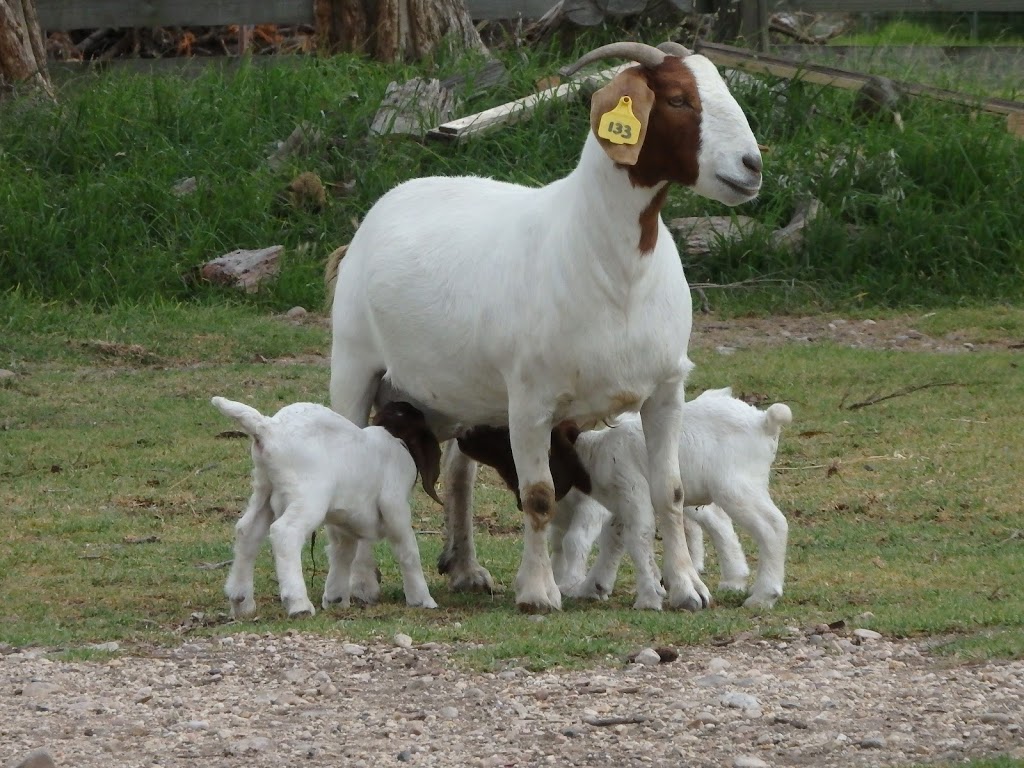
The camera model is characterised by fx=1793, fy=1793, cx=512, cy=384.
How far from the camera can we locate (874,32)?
22703mm

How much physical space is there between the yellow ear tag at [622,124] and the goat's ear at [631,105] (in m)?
0.01

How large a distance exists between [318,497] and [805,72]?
28.3ft

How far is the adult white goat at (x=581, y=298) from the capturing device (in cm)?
596

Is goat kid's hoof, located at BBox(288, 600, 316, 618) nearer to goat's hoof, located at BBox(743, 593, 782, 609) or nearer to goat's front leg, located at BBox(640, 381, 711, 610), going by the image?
goat's front leg, located at BBox(640, 381, 711, 610)

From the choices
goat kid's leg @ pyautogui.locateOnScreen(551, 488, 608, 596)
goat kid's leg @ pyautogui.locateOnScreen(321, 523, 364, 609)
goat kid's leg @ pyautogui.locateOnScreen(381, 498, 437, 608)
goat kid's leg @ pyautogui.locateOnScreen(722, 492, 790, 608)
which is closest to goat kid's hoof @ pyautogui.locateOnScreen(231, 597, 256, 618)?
goat kid's leg @ pyautogui.locateOnScreen(321, 523, 364, 609)

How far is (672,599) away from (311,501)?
132 cm

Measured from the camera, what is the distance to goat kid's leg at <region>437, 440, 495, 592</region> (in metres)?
6.97

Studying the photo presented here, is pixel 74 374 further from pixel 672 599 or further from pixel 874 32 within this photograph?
pixel 874 32

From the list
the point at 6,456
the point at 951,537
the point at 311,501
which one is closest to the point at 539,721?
the point at 311,501

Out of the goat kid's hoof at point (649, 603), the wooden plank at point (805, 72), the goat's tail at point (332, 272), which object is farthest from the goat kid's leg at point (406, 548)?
the wooden plank at point (805, 72)

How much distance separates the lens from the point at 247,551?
6234mm

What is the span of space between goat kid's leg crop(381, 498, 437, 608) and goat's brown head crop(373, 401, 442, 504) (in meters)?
0.37

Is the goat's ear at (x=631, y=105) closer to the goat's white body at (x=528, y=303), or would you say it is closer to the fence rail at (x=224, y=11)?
the goat's white body at (x=528, y=303)

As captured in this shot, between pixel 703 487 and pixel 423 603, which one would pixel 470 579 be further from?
pixel 703 487
